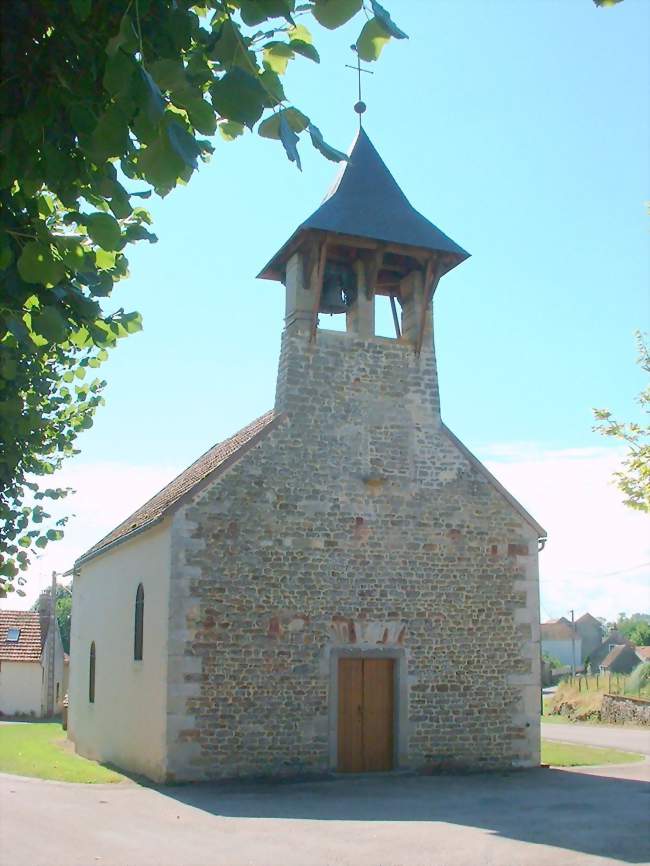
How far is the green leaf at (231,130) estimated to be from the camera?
3915mm

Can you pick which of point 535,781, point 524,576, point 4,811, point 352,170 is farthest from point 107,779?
point 352,170

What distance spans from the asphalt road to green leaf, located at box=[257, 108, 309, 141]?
18.7 m

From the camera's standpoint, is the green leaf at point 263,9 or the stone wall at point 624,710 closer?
the green leaf at point 263,9

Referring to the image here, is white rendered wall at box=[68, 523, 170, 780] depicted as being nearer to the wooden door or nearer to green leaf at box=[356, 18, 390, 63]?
the wooden door

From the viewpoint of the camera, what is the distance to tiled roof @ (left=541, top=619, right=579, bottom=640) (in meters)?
94.3

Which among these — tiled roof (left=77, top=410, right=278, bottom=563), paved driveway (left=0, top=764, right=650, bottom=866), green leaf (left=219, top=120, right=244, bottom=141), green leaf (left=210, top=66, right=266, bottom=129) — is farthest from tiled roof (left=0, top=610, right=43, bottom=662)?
green leaf (left=210, top=66, right=266, bottom=129)

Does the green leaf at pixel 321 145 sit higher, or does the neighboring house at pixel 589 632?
the green leaf at pixel 321 145

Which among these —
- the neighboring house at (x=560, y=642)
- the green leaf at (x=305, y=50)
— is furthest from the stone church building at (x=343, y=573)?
the neighboring house at (x=560, y=642)

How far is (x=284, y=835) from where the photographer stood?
10242 millimetres

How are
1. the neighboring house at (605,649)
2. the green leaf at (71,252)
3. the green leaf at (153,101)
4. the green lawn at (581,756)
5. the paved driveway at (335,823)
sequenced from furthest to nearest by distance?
the neighboring house at (605,649)
the green lawn at (581,756)
the paved driveway at (335,823)
the green leaf at (71,252)
the green leaf at (153,101)

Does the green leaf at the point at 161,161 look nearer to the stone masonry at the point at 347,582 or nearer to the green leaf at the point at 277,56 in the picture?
the green leaf at the point at 277,56

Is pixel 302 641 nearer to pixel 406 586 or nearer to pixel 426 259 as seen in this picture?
pixel 406 586

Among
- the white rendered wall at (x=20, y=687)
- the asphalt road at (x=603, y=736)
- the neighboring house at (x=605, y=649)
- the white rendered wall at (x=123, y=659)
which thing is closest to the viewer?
the white rendered wall at (x=123, y=659)

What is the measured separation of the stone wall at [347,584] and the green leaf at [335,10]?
40.1 feet
